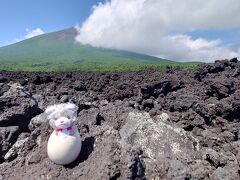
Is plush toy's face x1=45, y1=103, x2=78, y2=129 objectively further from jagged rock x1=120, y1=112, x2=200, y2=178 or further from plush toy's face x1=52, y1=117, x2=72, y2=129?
jagged rock x1=120, y1=112, x2=200, y2=178

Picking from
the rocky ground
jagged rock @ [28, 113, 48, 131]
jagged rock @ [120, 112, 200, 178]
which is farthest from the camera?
jagged rock @ [28, 113, 48, 131]

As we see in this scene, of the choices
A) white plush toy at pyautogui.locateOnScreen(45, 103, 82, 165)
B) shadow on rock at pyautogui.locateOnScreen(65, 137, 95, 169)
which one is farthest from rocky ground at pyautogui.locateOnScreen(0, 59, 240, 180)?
white plush toy at pyautogui.locateOnScreen(45, 103, 82, 165)

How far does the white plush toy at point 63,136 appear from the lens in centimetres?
654

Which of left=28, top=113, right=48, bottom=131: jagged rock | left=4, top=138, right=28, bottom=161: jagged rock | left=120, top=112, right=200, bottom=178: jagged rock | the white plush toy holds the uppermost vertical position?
the white plush toy

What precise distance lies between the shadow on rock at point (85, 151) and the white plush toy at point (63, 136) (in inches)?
2.7

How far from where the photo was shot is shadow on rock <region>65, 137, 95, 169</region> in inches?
259

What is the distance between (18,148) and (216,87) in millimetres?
6012

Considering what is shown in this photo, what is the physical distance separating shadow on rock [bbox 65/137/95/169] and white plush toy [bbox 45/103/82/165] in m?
0.07

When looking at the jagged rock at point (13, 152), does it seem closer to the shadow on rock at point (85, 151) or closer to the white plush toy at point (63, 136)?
the white plush toy at point (63, 136)

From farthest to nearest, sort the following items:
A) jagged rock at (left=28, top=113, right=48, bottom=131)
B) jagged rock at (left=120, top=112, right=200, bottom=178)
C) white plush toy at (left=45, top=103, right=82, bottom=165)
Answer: jagged rock at (left=28, top=113, right=48, bottom=131), jagged rock at (left=120, top=112, right=200, bottom=178), white plush toy at (left=45, top=103, right=82, bottom=165)

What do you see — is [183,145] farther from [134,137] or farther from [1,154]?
[1,154]

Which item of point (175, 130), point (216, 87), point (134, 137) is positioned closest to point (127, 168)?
point (134, 137)

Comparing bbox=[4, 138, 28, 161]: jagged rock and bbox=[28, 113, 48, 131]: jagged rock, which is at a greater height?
bbox=[28, 113, 48, 131]: jagged rock

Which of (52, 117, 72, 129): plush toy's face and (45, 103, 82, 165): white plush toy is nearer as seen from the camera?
(45, 103, 82, 165): white plush toy
